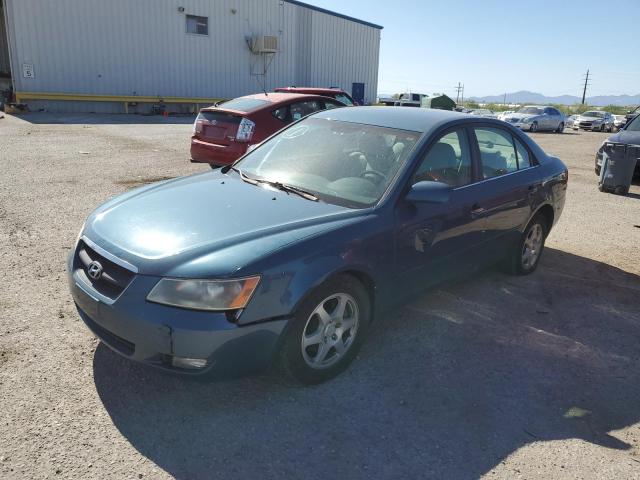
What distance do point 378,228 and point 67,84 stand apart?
23.0 meters

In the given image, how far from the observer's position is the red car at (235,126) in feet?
27.1

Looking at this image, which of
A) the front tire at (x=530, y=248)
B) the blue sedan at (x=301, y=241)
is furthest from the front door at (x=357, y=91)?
the blue sedan at (x=301, y=241)

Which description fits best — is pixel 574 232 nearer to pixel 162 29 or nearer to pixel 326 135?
pixel 326 135

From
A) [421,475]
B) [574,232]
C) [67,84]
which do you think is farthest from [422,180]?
[67,84]

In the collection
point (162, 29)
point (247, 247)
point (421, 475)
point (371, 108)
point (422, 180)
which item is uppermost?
point (162, 29)

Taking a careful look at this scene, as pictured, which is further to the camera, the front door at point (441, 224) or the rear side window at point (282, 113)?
the rear side window at point (282, 113)

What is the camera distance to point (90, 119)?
20.2m

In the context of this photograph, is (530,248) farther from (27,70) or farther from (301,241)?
(27,70)

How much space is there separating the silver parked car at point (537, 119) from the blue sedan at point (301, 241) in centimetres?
2712

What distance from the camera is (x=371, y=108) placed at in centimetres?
461

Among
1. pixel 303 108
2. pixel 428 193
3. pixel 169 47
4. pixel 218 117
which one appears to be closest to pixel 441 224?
pixel 428 193

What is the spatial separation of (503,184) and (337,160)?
156cm

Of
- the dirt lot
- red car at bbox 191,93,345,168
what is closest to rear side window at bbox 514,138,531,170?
the dirt lot

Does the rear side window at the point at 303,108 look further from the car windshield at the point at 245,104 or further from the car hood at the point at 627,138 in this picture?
the car hood at the point at 627,138
